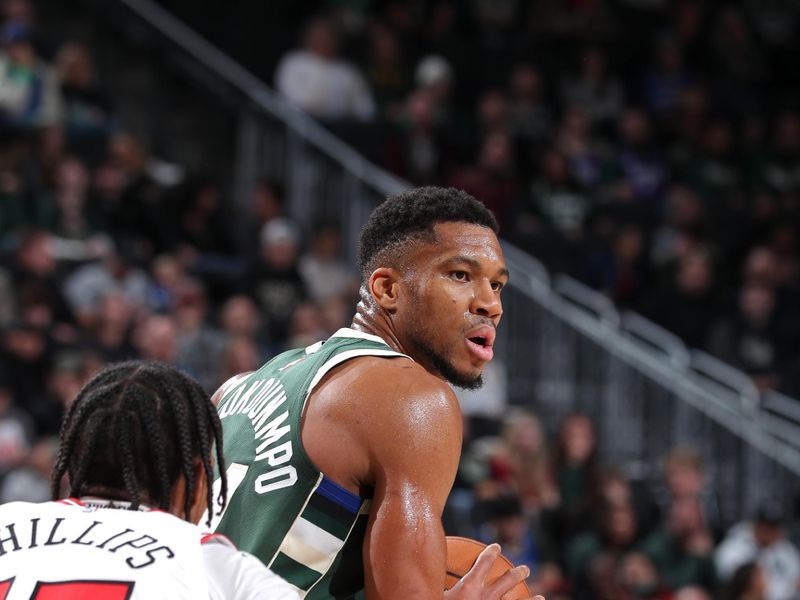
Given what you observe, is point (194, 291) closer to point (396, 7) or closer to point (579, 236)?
point (579, 236)

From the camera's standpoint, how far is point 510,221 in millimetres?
12445

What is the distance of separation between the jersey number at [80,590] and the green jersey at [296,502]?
70cm

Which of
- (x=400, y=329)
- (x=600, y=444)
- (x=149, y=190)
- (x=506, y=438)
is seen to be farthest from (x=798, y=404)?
Result: (x=400, y=329)

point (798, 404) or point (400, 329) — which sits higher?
point (400, 329)

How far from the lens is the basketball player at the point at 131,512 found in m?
2.55

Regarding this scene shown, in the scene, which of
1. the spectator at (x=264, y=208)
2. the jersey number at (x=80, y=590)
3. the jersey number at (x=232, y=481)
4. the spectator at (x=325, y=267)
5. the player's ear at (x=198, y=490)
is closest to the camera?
the jersey number at (x=80, y=590)

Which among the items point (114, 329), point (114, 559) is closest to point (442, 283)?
point (114, 559)

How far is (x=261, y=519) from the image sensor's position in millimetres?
3252

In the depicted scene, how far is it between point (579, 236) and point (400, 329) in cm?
896

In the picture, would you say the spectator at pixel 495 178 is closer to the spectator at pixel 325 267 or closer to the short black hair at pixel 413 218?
the spectator at pixel 325 267

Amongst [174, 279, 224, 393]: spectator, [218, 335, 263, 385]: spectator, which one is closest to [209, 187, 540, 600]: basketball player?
[218, 335, 263, 385]: spectator

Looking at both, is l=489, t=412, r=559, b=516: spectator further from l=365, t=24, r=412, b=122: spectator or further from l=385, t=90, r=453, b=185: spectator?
l=365, t=24, r=412, b=122: spectator

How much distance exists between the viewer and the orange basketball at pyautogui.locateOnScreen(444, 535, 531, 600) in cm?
329

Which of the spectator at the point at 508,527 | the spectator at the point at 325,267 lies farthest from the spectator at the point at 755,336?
the spectator at the point at 508,527
